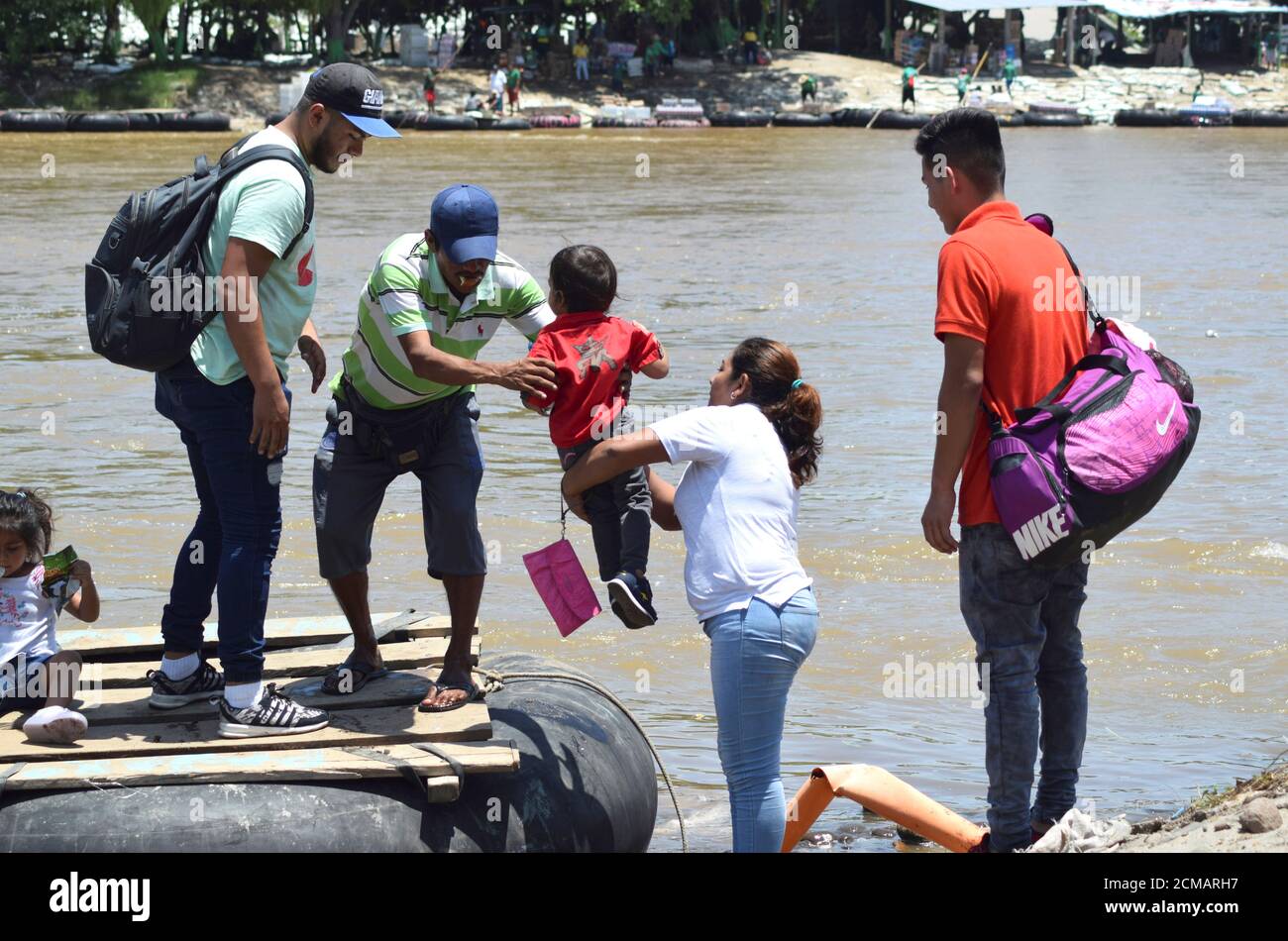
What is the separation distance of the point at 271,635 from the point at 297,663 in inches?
16.0

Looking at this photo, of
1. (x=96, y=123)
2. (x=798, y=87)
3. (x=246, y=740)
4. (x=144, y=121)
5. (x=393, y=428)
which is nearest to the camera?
(x=246, y=740)

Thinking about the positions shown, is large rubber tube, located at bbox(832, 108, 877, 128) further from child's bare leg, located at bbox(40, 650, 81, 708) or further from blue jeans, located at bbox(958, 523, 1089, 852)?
child's bare leg, located at bbox(40, 650, 81, 708)

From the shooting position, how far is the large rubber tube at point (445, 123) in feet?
161

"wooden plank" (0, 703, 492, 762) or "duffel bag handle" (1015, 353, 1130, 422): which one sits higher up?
"duffel bag handle" (1015, 353, 1130, 422)

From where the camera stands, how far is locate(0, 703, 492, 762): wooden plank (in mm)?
4988

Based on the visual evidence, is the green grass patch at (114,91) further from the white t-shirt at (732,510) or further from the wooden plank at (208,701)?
the white t-shirt at (732,510)

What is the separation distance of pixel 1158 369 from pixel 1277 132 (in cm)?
5174

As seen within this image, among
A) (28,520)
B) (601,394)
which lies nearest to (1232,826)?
(601,394)

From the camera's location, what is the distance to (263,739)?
198 inches

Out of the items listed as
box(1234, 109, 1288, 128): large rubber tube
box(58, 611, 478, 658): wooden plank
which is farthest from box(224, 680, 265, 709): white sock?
box(1234, 109, 1288, 128): large rubber tube

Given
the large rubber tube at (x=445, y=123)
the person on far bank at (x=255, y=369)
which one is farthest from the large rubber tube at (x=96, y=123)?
the person on far bank at (x=255, y=369)

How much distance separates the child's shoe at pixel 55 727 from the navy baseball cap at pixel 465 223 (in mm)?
1660

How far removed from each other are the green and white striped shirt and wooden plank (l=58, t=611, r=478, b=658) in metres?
1.01

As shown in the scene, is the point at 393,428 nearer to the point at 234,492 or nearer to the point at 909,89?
the point at 234,492
